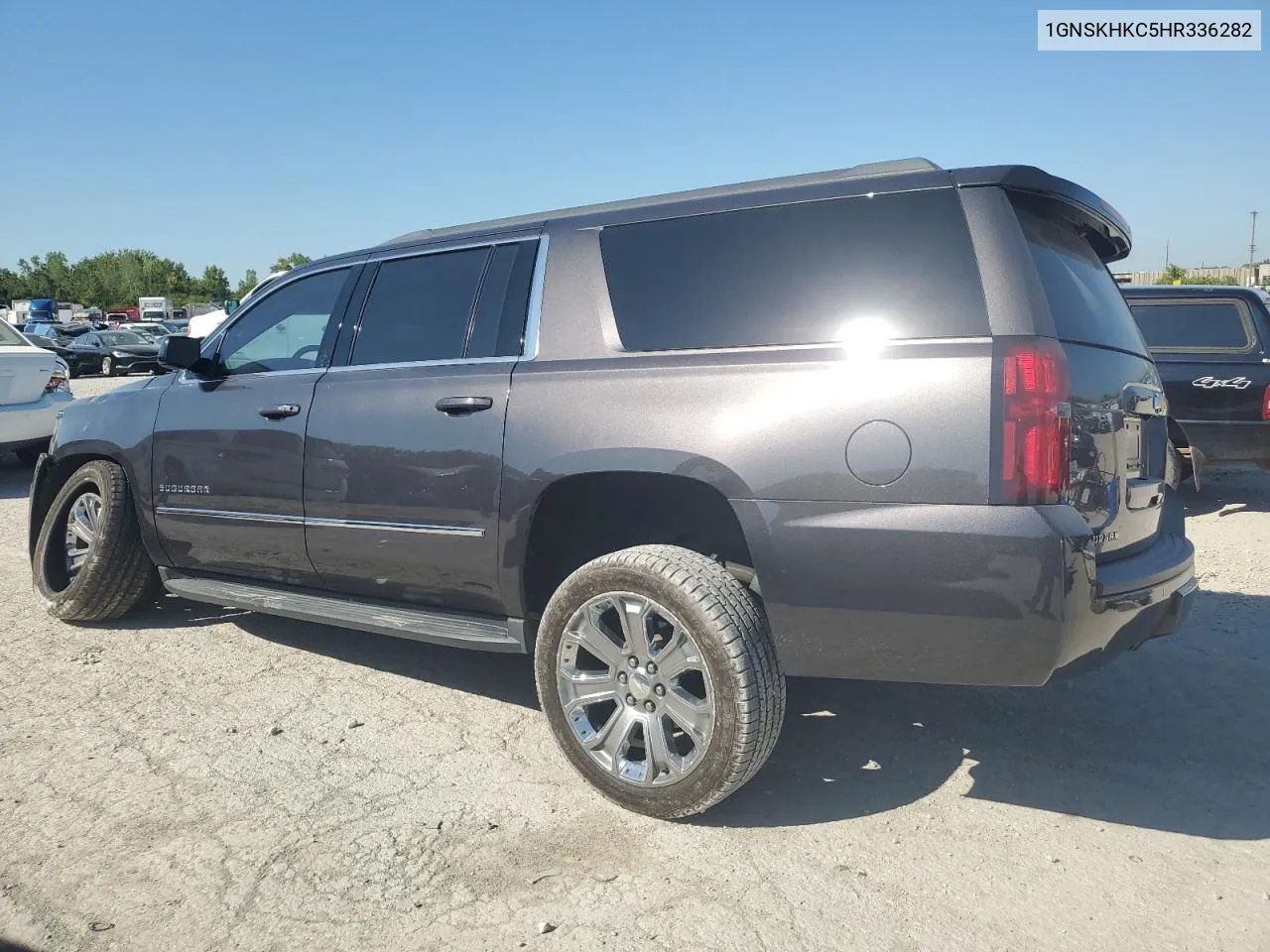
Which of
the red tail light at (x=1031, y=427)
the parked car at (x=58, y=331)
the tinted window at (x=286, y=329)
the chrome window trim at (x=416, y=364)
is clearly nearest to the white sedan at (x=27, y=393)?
the tinted window at (x=286, y=329)

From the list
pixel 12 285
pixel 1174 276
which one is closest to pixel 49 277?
pixel 12 285

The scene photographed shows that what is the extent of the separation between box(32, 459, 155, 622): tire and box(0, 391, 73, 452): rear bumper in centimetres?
471

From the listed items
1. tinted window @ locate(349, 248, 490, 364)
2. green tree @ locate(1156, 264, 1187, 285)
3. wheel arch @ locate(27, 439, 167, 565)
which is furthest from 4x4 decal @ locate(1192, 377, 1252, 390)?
green tree @ locate(1156, 264, 1187, 285)

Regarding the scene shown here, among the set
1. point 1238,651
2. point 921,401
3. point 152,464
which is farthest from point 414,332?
point 1238,651

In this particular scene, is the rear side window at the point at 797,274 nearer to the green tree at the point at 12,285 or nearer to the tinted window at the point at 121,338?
the tinted window at the point at 121,338

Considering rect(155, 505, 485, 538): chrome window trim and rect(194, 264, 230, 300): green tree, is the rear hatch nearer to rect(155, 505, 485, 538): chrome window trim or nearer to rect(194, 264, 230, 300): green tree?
rect(155, 505, 485, 538): chrome window trim

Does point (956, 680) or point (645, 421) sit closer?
point (956, 680)

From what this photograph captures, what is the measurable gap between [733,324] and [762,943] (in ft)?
5.55

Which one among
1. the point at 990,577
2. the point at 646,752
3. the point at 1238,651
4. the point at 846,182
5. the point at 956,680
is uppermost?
the point at 846,182

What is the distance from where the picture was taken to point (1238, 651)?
14.4 feet

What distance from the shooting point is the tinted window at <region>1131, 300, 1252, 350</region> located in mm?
7926

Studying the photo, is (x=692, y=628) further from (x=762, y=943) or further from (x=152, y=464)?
(x=152, y=464)

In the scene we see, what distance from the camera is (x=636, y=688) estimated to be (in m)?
2.95

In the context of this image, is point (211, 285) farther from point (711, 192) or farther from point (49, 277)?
point (711, 192)
